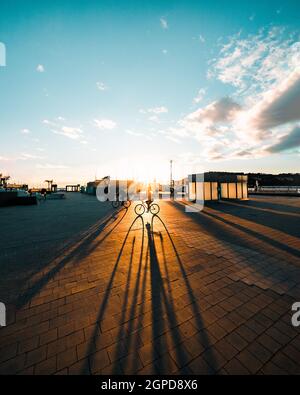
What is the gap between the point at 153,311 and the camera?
2.96 metres

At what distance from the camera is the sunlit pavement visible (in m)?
2.12

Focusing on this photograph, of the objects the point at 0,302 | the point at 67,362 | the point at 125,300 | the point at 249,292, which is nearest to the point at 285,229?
the point at 249,292

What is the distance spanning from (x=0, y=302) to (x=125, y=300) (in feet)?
7.64

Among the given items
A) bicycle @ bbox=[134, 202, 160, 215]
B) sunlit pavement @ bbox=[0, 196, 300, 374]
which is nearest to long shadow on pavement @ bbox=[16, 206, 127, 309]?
sunlit pavement @ bbox=[0, 196, 300, 374]

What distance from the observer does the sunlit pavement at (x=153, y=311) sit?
2.12 metres

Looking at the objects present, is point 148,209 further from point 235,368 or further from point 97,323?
point 235,368

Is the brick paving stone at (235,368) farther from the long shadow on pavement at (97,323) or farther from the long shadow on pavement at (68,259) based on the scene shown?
the long shadow on pavement at (68,259)

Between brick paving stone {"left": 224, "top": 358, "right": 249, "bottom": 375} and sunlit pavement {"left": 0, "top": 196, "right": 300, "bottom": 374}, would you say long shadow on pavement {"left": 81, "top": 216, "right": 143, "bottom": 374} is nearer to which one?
sunlit pavement {"left": 0, "top": 196, "right": 300, "bottom": 374}

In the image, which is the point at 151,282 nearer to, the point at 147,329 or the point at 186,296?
the point at 186,296

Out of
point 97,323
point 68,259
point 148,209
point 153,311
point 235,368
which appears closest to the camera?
point 235,368

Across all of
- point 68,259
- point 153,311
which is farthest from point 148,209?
point 153,311

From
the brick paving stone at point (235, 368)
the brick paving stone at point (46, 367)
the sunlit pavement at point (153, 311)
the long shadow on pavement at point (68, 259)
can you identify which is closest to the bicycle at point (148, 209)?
the long shadow on pavement at point (68, 259)
